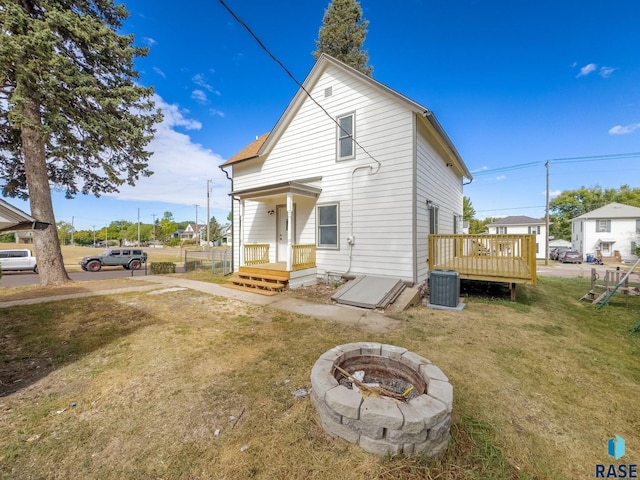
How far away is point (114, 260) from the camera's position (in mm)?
18062

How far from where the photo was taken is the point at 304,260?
8.34 metres

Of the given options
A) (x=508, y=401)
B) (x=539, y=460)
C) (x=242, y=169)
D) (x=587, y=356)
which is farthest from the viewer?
(x=242, y=169)

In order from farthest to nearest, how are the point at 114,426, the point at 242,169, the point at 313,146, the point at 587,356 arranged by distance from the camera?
the point at 242,169 < the point at 313,146 < the point at 587,356 < the point at 114,426

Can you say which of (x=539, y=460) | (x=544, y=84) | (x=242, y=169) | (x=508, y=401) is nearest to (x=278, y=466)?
(x=539, y=460)

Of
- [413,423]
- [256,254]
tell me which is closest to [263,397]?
[413,423]

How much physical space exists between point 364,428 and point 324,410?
1.22 ft

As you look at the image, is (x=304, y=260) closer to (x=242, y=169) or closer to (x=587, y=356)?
(x=242, y=169)

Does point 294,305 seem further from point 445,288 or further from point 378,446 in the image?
point 378,446

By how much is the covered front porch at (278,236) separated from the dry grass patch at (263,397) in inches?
107

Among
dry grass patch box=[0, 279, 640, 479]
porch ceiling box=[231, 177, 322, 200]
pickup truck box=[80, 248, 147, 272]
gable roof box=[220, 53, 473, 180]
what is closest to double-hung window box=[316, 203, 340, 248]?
porch ceiling box=[231, 177, 322, 200]

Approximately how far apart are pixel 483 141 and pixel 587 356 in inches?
721

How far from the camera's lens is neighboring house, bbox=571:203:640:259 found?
26766mm

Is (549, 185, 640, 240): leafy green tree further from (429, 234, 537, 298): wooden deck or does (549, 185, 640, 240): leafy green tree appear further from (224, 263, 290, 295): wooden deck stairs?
(224, 263, 290, 295): wooden deck stairs

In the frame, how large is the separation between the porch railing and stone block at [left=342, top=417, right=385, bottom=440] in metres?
7.64
